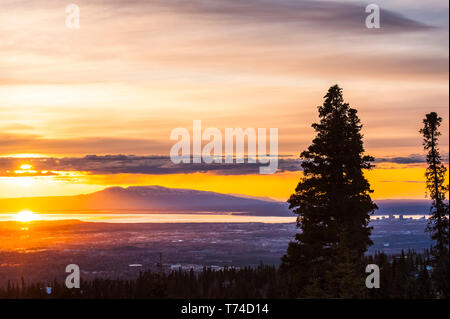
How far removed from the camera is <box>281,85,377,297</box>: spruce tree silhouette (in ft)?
123

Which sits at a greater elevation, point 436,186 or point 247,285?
point 436,186

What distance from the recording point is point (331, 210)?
37.5 metres

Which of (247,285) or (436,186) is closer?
(436,186)

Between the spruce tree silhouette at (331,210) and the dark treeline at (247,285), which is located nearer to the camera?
the spruce tree silhouette at (331,210)

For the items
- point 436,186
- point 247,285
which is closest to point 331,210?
point 436,186

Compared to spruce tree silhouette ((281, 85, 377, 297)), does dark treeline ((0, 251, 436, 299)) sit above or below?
below

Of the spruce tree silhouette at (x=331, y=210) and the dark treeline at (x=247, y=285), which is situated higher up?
the spruce tree silhouette at (x=331, y=210)

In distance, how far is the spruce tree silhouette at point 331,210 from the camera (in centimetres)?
3734

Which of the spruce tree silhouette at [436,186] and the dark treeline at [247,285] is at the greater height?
the spruce tree silhouette at [436,186]

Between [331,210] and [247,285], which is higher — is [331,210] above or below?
above

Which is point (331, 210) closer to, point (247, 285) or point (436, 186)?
point (436, 186)

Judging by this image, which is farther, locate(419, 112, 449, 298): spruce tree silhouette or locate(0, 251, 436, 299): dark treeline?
locate(0, 251, 436, 299): dark treeline
